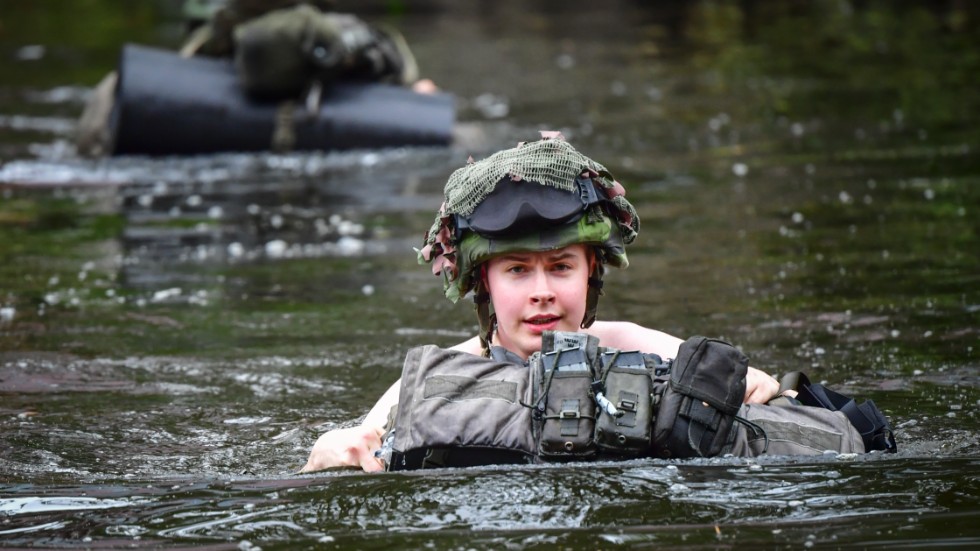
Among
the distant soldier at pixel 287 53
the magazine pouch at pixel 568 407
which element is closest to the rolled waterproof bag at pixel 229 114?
the distant soldier at pixel 287 53

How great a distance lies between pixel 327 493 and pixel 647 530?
0.96 metres

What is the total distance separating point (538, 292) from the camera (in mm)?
4578

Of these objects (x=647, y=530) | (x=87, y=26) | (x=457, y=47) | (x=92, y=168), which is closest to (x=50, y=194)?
(x=92, y=168)

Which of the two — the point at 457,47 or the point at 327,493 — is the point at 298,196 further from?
the point at 457,47

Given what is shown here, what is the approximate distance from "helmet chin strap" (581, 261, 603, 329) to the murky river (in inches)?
30.8

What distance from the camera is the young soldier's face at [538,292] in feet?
15.1

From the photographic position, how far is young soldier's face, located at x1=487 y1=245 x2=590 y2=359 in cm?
459

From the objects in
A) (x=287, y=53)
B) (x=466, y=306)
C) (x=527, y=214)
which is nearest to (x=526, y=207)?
(x=527, y=214)

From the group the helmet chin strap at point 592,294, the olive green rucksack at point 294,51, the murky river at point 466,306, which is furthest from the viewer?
the olive green rucksack at point 294,51

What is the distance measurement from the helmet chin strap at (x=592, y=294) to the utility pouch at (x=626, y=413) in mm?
611

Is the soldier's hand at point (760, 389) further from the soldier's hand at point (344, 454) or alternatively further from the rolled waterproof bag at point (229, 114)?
the rolled waterproof bag at point (229, 114)

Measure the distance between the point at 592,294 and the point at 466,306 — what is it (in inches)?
108

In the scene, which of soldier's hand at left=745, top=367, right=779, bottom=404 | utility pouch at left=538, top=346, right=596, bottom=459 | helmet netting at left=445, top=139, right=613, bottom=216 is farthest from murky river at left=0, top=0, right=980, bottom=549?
helmet netting at left=445, top=139, right=613, bottom=216

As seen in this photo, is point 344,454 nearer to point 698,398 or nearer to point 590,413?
point 590,413
